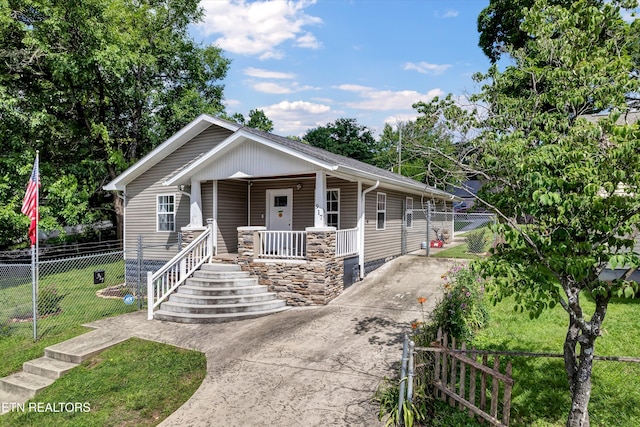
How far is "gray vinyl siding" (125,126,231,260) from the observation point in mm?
12945

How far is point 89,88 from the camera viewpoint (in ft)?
53.2

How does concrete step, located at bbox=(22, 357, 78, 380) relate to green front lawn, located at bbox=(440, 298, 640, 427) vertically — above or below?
below

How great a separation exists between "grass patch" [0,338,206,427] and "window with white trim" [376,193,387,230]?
7.30m

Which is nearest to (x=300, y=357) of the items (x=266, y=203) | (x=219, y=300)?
(x=219, y=300)

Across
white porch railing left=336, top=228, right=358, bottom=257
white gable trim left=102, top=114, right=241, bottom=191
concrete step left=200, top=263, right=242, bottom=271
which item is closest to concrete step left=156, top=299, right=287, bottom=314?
concrete step left=200, top=263, right=242, bottom=271

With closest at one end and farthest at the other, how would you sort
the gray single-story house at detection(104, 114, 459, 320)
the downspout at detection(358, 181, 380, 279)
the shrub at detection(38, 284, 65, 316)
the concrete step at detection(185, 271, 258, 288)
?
the concrete step at detection(185, 271, 258, 288) < the shrub at detection(38, 284, 65, 316) < the gray single-story house at detection(104, 114, 459, 320) < the downspout at detection(358, 181, 380, 279)

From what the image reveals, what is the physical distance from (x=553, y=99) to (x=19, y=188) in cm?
1668

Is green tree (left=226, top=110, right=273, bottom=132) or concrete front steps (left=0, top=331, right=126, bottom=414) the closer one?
concrete front steps (left=0, top=331, right=126, bottom=414)

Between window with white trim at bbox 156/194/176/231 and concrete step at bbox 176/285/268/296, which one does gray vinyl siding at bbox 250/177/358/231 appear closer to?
concrete step at bbox 176/285/268/296

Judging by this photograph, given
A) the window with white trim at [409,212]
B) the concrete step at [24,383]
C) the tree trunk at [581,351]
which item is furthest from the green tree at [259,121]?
the tree trunk at [581,351]

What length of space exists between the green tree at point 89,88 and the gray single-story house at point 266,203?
333 centimetres

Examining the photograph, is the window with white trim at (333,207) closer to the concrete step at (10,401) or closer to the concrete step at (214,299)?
the concrete step at (214,299)

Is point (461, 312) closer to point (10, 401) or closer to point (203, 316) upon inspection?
point (203, 316)

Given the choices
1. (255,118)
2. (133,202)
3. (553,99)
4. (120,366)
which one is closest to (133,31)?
(133,202)
